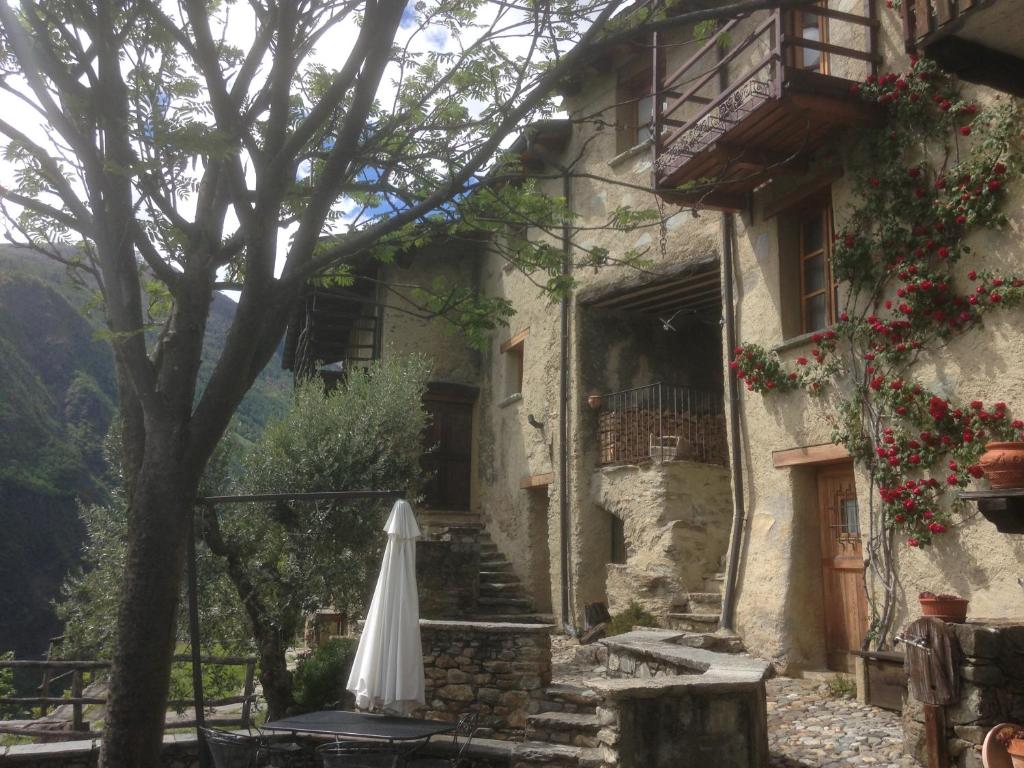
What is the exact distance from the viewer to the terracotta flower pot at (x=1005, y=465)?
212 inches

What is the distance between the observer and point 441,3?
5730 millimetres

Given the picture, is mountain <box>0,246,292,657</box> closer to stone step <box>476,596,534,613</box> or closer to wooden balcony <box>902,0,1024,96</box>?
stone step <box>476,596,534,613</box>

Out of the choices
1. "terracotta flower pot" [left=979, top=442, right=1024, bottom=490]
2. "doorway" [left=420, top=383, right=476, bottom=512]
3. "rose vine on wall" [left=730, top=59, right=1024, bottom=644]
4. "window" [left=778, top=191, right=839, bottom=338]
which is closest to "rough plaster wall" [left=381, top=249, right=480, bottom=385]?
"doorway" [left=420, top=383, right=476, bottom=512]

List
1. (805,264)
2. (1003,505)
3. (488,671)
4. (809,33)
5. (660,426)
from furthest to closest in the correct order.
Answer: (660,426) → (809,33) → (805,264) → (488,671) → (1003,505)

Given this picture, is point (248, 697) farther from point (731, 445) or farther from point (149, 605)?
point (731, 445)

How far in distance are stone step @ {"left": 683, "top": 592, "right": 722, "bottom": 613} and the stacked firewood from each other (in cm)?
166

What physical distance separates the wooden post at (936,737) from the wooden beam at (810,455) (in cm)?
300

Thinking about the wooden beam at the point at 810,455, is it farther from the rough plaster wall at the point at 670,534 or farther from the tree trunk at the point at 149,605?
the tree trunk at the point at 149,605

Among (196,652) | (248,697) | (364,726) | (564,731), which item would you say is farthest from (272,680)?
(364,726)

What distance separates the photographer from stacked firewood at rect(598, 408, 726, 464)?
10.7 meters

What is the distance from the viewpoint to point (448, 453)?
1588 centimetres

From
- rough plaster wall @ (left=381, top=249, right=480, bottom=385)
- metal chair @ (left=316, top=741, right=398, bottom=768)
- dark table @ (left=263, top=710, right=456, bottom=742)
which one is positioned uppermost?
rough plaster wall @ (left=381, top=249, right=480, bottom=385)

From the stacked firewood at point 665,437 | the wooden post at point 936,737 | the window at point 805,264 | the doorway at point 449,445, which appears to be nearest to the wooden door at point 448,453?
the doorway at point 449,445

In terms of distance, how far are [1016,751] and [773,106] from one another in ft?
17.3
